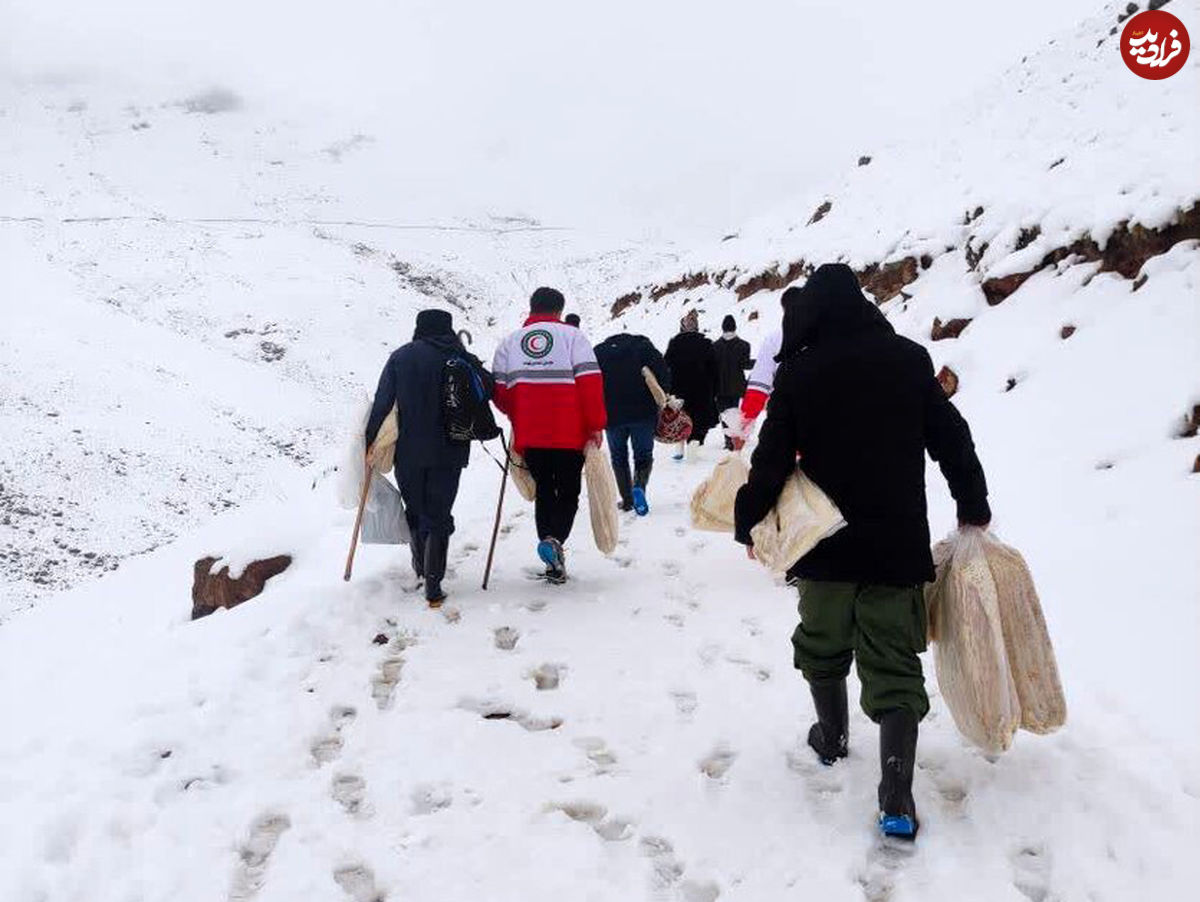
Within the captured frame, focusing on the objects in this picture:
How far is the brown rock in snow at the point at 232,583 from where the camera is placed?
23.4ft

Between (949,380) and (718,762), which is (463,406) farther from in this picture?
(949,380)

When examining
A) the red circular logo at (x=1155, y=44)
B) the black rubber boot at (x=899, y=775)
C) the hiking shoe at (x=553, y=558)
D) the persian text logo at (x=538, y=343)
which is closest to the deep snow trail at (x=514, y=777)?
the black rubber boot at (x=899, y=775)

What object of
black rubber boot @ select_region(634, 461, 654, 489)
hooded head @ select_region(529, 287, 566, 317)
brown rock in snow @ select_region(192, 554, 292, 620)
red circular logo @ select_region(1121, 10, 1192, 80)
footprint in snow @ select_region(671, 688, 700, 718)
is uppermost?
red circular logo @ select_region(1121, 10, 1192, 80)

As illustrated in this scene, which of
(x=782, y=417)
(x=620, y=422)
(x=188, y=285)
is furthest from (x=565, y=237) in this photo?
(x=782, y=417)

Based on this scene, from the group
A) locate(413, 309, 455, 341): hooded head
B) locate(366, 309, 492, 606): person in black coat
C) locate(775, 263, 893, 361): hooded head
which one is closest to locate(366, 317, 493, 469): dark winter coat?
locate(366, 309, 492, 606): person in black coat

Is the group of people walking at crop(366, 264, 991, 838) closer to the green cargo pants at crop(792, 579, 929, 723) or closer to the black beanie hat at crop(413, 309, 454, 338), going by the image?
the green cargo pants at crop(792, 579, 929, 723)

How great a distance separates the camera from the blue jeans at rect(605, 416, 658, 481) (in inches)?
334

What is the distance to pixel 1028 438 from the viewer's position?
736 centimetres

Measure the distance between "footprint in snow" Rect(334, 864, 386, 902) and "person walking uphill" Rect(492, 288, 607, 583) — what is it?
351cm

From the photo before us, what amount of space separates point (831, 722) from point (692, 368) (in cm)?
696

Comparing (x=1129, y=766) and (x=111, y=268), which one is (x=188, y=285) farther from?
(x=1129, y=766)

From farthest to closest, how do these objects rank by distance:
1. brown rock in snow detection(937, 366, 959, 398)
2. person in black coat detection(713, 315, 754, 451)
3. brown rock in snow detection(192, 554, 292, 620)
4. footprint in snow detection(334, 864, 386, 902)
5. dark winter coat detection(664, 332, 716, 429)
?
person in black coat detection(713, 315, 754, 451)
dark winter coat detection(664, 332, 716, 429)
brown rock in snow detection(937, 366, 959, 398)
brown rock in snow detection(192, 554, 292, 620)
footprint in snow detection(334, 864, 386, 902)

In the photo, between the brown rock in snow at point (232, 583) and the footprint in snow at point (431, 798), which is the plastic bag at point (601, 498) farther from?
the brown rock in snow at point (232, 583)

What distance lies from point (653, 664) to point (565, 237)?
221ft
